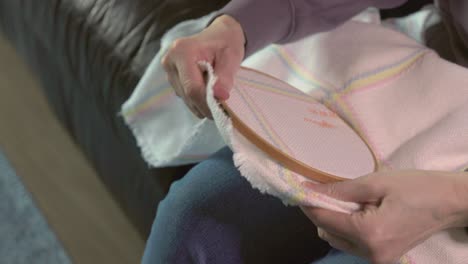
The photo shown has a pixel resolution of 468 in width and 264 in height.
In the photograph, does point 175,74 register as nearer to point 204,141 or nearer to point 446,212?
point 204,141

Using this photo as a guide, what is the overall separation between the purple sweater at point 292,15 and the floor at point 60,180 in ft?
1.80

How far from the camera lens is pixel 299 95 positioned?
0.60 meters

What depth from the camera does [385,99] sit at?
2.09 ft

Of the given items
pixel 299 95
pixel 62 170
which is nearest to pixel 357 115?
pixel 299 95

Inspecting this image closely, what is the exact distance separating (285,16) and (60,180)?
26.3 inches

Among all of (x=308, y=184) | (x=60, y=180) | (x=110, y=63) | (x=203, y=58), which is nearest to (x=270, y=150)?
(x=308, y=184)

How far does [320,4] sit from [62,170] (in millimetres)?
698

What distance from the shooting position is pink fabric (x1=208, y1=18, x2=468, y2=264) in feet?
1.78

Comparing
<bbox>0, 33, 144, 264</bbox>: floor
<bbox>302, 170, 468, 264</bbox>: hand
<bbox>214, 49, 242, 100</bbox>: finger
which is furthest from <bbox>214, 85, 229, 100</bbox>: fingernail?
<bbox>0, 33, 144, 264</bbox>: floor

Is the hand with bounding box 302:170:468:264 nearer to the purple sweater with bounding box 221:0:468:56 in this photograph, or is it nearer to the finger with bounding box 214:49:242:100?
the finger with bounding box 214:49:242:100

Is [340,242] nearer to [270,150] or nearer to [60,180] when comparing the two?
[270,150]

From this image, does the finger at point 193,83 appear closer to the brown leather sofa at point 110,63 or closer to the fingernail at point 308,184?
the fingernail at point 308,184

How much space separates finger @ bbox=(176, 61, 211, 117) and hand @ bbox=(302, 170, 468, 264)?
0.15 meters

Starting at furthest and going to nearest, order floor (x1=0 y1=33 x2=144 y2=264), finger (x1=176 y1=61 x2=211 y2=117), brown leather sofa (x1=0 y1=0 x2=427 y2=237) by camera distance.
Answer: floor (x1=0 y1=33 x2=144 y2=264), brown leather sofa (x1=0 y1=0 x2=427 y2=237), finger (x1=176 y1=61 x2=211 y2=117)
